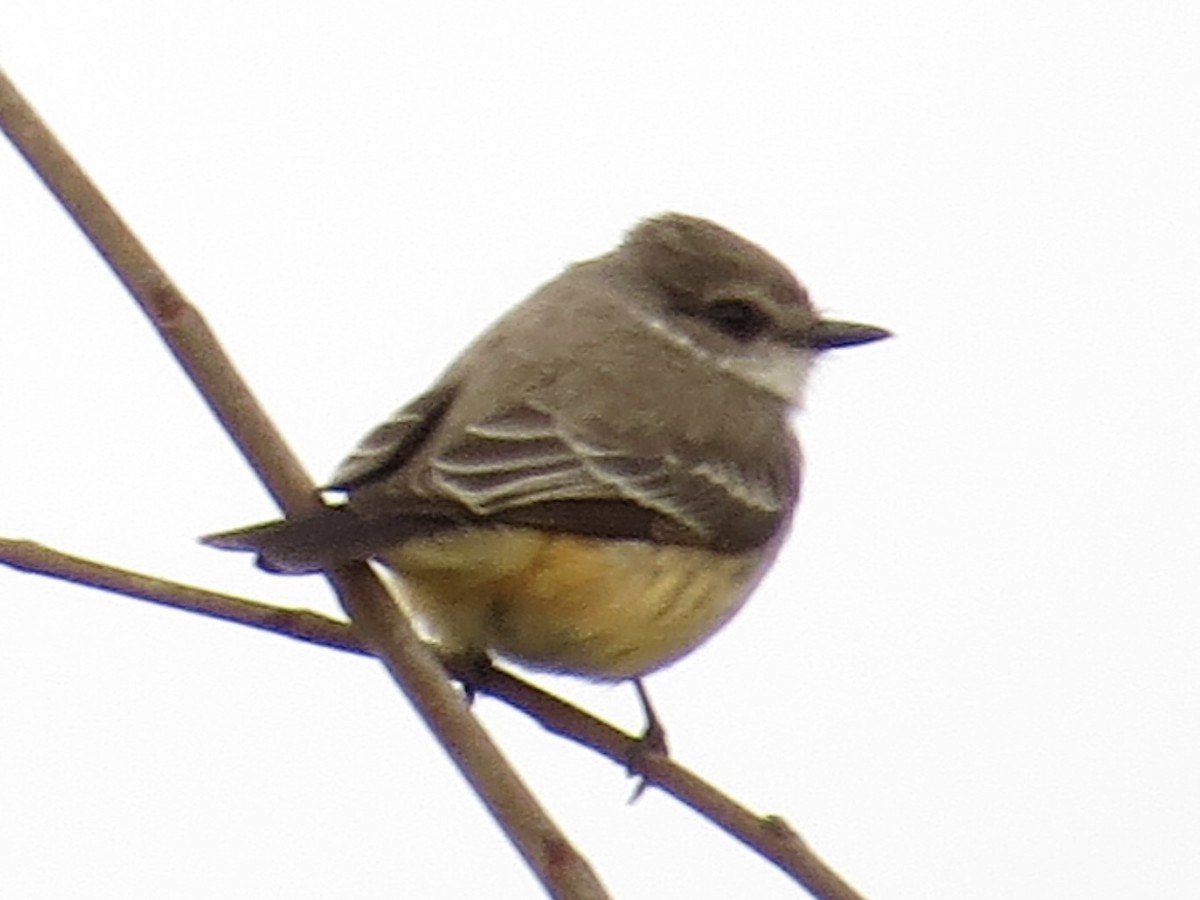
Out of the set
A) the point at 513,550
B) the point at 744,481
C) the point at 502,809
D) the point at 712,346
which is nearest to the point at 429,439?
the point at 513,550

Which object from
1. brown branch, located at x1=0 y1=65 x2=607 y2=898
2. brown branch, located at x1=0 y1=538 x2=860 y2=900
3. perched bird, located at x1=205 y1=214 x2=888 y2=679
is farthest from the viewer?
perched bird, located at x1=205 y1=214 x2=888 y2=679

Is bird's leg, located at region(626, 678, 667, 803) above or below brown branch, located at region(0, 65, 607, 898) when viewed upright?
below

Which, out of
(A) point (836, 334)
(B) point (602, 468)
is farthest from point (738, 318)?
(B) point (602, 468)

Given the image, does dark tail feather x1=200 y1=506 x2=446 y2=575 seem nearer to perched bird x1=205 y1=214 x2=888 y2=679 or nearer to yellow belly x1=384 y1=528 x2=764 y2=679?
perched bird x1=205 y1=214 x2=888 y2=679

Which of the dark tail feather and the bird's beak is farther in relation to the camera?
the bird's beak

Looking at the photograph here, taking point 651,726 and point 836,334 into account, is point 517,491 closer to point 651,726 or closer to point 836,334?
point 651,726

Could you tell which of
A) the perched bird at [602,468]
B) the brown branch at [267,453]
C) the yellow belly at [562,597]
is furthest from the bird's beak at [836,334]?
the brown branch at [267,453]

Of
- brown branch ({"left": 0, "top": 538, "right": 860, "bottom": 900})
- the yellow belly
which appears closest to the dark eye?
the yellow belly
